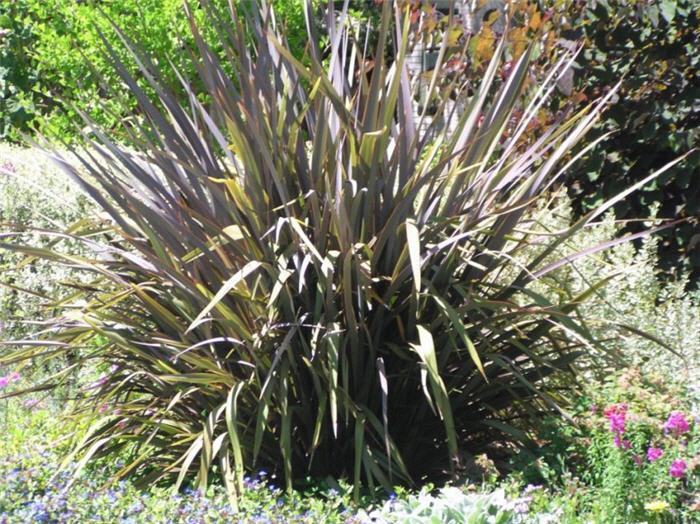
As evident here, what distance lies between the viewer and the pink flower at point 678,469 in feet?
11.0

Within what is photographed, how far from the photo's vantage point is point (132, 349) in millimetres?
3760

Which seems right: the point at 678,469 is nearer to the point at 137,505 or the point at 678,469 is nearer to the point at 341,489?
the point at 341,489

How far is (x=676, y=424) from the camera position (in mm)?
3525

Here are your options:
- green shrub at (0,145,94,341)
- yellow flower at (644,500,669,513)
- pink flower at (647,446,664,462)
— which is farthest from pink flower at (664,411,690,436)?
green shrub at (0,145,94,341)

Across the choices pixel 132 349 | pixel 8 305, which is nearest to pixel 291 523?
pixel 132 349

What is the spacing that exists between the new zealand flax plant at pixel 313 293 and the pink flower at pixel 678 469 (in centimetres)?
49

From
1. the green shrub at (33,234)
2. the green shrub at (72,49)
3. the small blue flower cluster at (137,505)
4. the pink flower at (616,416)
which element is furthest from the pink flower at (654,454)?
the green shrub at (72,49)

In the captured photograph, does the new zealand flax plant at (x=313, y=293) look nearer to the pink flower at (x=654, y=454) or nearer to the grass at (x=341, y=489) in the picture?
the grass at (x=341, y=489)

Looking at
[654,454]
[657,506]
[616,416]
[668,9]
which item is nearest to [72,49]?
[668,9]

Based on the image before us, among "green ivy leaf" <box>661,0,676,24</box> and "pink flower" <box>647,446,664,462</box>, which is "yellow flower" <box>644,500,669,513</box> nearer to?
"pink flower" <box>647,446,664,462</box>

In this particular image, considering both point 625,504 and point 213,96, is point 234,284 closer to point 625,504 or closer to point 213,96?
point 213,96

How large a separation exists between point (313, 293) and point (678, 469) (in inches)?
58.9

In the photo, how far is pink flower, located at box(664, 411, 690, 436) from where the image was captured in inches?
139

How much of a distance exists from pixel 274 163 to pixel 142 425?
3.84 feet
